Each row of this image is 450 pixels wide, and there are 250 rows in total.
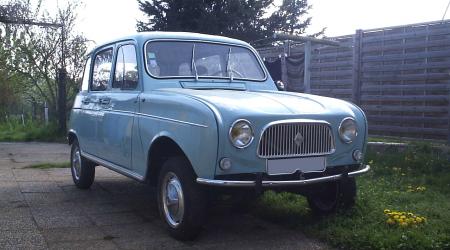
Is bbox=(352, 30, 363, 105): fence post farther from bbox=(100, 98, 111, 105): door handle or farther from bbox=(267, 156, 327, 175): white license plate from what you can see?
bbox=(267, 156, 327, 175): white license plate

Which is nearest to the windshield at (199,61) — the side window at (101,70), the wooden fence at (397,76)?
the side window at (101,70)

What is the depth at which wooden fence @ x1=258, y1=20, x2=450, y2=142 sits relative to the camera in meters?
8.44

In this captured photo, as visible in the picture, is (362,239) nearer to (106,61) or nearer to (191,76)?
(191,76)

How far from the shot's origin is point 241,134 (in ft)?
13.7

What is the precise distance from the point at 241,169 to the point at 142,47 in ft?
6.83

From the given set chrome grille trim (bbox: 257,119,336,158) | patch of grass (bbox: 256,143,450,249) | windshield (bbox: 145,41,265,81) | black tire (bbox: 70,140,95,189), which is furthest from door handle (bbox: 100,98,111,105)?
chrome grille trim (bbox: 257,119,336,158)

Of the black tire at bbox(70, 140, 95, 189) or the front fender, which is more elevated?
the front fender

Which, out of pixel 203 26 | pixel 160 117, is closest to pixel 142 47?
pixel 160 117

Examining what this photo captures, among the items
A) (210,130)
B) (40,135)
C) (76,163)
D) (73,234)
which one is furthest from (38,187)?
(40,135)

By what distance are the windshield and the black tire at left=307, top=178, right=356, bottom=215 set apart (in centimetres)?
158

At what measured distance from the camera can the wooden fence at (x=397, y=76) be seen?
Result: 8438 millimetres

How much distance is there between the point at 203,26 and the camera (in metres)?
18.8

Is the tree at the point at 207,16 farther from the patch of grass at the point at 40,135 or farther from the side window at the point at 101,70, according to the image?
the side window at the point at 101,70

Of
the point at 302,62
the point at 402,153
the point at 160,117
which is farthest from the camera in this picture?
the point at 302,62
